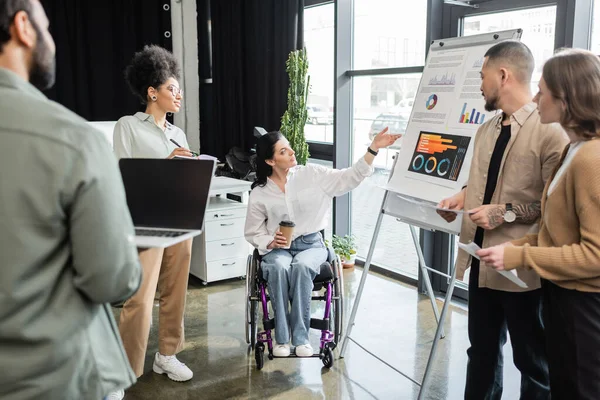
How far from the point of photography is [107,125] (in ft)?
14.5

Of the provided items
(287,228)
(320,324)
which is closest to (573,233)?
(287,228)

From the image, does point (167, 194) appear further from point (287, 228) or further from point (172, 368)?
point (172, 368)

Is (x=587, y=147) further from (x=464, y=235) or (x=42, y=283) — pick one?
(x=42, y=283)

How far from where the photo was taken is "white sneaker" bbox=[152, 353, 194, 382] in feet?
9.03

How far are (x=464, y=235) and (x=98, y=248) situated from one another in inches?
58.2

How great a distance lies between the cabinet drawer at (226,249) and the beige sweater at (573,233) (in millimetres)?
2718

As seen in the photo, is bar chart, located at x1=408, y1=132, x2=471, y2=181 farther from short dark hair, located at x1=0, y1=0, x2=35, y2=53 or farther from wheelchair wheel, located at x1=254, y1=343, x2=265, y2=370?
short dark hair, located at x1=0, y1=0, x2=35, y2=53

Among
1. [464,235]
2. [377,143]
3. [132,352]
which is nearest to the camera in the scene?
[464,235]

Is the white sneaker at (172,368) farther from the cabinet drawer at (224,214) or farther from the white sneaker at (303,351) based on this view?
the cabinet drawer at (224,214)

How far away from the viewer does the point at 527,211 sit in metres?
1.90

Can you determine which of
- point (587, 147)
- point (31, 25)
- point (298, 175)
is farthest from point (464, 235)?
point (31, 25)

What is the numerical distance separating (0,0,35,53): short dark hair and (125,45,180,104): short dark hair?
1.67m

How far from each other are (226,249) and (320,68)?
1763 millimetres

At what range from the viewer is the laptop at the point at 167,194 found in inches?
53.0
